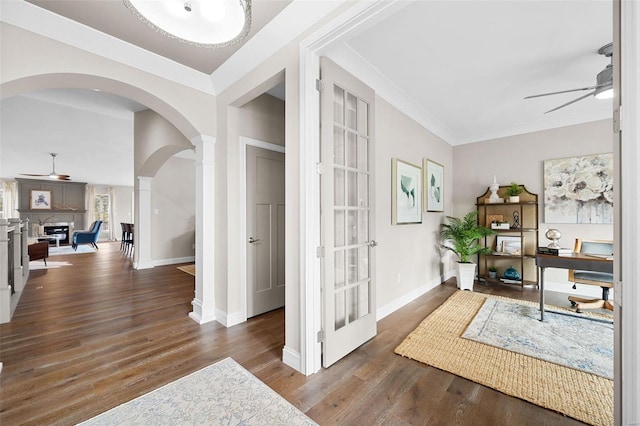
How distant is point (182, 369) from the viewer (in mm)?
2035

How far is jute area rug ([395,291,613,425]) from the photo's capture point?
5.36 ft

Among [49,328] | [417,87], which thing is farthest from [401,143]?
[49,328]

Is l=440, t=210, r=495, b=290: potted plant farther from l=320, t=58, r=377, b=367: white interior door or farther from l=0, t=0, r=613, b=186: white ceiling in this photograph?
l=320, t=58, r=377, b=367: white interior door

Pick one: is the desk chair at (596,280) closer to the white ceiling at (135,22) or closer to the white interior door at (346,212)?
the white interior door at (346,212)

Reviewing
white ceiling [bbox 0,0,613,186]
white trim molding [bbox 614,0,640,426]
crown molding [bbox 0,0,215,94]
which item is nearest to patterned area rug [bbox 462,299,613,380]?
white trim molding [bbox 614,0,640,426]

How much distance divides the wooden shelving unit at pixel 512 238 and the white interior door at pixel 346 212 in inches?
126

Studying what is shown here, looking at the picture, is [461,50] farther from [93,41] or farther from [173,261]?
[173,261]

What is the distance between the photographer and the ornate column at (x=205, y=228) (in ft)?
9.63

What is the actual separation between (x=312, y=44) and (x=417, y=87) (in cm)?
181

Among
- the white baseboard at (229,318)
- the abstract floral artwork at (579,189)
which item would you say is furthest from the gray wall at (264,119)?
the abstract floral artwork at (579,189)

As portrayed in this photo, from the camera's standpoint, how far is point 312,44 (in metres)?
1.89

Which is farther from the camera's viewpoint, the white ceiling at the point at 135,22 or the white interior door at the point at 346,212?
the white interior door at the point at 346,212

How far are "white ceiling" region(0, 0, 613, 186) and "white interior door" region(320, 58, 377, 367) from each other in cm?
42

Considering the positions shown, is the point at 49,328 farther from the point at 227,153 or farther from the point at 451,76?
the point at 451,76
